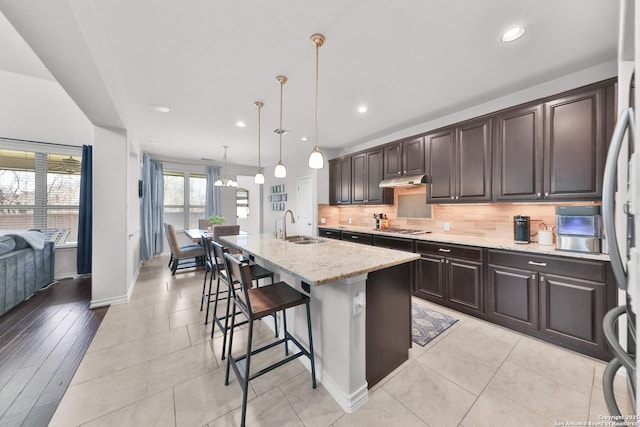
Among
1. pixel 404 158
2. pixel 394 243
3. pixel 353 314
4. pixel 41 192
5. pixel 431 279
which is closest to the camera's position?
pixel 353 314

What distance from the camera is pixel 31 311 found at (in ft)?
9.52

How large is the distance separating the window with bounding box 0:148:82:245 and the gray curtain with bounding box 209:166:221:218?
254 centimetres

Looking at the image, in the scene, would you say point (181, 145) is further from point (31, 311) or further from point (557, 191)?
point (557, 191)

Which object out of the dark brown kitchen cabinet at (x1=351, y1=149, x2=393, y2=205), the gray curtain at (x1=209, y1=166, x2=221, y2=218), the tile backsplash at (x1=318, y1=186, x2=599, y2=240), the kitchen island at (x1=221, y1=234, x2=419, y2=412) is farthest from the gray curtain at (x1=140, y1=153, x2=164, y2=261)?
the tile backsplash at (x1=318, y1=186, x2=599, y2=240)

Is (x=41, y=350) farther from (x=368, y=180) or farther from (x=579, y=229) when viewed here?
(x=579, y=229)

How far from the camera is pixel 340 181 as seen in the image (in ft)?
16.7

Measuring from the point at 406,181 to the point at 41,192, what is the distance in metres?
6.27

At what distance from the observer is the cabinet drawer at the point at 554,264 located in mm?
1932

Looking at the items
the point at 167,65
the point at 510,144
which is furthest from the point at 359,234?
the point at 167,65

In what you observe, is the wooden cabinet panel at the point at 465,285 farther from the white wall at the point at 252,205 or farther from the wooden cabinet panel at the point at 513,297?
the white wall at the point at 252,205

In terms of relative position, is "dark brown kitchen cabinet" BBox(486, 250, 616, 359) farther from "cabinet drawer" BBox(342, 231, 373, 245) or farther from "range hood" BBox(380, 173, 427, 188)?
"cabinet drawer" BBox(342, 231, 373, 245)

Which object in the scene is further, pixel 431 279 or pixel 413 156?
pixel 413 156

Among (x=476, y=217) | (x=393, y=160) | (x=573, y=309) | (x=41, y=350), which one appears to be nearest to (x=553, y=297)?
(x=573, y=309)

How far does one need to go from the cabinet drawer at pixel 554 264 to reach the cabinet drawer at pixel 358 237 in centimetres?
174
